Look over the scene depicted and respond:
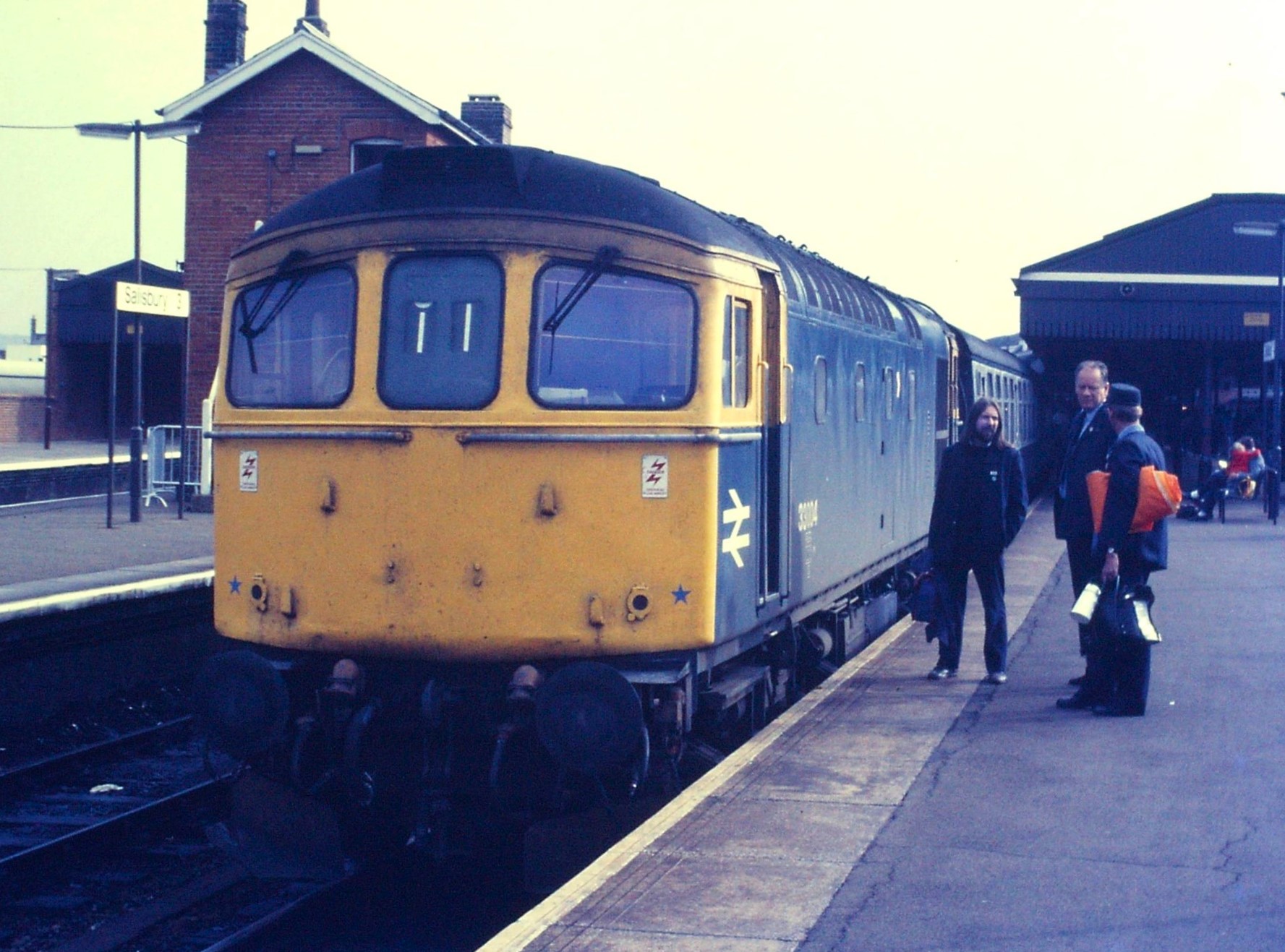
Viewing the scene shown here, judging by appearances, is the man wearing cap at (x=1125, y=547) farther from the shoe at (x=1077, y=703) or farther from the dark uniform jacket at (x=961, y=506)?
the dark uniform jacket at (x=961, y=506)

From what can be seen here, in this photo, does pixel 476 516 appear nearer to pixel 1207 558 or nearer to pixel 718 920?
pixel 718 920

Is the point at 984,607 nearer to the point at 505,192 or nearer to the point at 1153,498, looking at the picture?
the point at 1153,498

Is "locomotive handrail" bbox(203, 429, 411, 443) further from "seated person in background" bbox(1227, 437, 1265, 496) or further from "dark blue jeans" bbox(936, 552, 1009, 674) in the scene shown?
"seated person in background" bbox(1227, 437, 1265, 496)

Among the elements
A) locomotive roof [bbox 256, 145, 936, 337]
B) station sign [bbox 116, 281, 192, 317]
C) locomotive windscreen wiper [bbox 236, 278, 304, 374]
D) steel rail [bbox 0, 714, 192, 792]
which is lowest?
steel rail [bbox 0, 714, 192, 792]

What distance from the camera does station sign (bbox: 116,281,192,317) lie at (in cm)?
1897

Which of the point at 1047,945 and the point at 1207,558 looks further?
the point at 1207,558

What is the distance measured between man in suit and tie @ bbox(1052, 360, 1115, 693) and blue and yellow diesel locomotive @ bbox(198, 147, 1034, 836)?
2667 mm

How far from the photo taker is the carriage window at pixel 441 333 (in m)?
6.63

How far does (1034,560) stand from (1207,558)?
6.73 feet

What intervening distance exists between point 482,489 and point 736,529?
128 centimetres

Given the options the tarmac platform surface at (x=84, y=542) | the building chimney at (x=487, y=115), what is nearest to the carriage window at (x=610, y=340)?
the tarmac platform surface at (x=84, y=542)

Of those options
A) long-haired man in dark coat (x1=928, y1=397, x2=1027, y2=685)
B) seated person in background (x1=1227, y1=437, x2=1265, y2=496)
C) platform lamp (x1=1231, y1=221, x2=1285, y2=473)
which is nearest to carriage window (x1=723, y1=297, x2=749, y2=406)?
long-haired man in dark coat (x1=928, y1=397, x2=1027, y2=685)

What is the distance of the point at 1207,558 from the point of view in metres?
18.7

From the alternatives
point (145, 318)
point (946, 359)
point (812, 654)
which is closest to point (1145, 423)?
point (145, 318)
